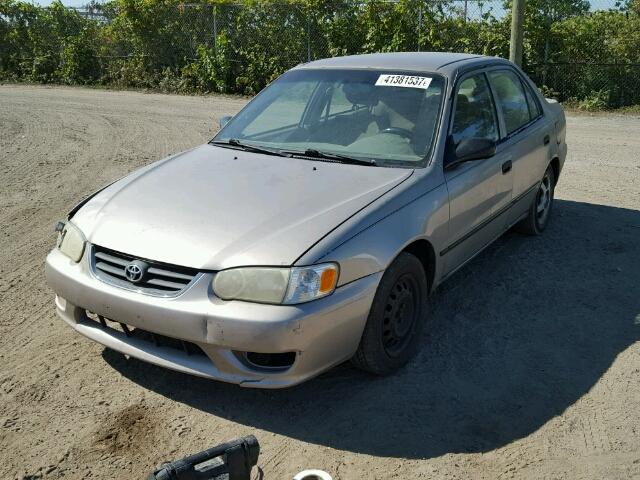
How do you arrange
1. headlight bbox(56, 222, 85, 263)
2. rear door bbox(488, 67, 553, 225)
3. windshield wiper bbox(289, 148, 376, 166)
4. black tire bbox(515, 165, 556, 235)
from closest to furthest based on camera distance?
headlight bbox(56, 222, 85, 263), windshield wiper bbox(289, 148, 376, 166), rear door bbox(488, 67, 553, 225), black tire bbox(515, 165, 556, 235)

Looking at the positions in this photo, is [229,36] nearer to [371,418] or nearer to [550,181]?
[550,181]

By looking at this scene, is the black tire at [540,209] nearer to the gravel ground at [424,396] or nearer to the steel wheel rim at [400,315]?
the gravel ground at [424,396]

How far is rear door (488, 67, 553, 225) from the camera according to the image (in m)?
5.52

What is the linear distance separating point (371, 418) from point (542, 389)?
3.27ft

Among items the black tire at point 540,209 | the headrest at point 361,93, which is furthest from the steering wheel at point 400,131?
the black tire at point 540,209

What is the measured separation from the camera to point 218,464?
2.88 m

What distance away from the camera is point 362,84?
5051 mm

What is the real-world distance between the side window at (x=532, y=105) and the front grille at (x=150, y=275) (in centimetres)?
368

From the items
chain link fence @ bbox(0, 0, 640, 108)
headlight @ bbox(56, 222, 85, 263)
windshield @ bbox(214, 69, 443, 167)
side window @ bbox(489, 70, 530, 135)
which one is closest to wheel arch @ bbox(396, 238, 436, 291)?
windshield @ bbox(214, 69, 443, 167)

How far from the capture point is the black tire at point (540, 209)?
248 inches

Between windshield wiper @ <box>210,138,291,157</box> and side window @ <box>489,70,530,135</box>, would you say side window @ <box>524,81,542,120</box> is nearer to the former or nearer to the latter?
side window @ <box>489,70,530,135</box>

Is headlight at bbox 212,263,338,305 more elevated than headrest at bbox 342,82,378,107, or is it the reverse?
headrest at bbox 342,82,378,107

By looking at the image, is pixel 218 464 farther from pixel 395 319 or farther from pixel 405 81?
pixel 405 81

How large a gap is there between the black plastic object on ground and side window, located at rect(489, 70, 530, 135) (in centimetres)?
350
